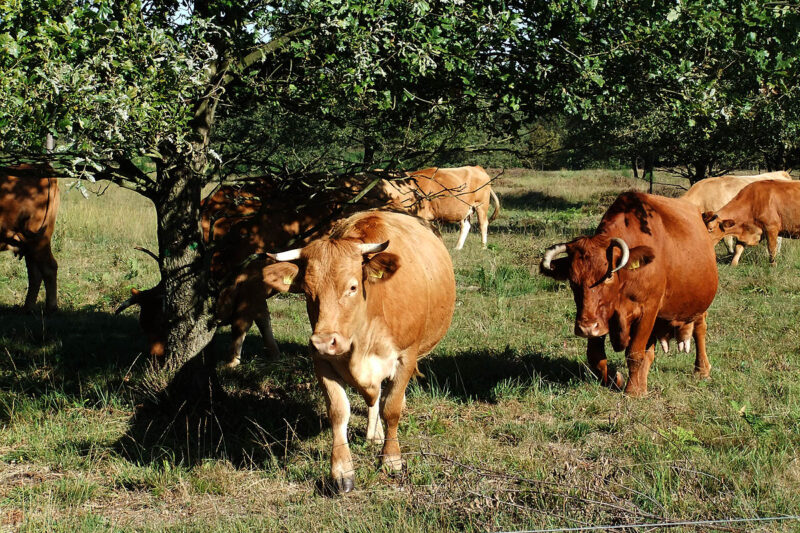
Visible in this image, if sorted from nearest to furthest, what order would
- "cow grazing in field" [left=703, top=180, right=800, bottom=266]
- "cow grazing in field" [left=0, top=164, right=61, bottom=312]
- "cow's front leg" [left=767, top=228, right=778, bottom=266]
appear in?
"cow grazing in field" [left=0, top=164, right=61, bottom=312] → "cow's front leg" [left=767, top=228, right=778, bottom=266] → "cow grazing in field" [left=703, top=180, right=800, bottom=266]

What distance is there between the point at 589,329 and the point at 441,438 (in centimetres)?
165

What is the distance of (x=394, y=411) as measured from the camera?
558 cm

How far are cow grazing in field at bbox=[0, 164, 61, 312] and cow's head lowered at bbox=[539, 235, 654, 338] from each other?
747 cm

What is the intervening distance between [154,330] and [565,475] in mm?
4823

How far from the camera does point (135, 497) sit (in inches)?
198

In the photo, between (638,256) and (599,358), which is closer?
(638,256)

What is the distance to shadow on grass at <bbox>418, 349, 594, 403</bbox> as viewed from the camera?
7055mm

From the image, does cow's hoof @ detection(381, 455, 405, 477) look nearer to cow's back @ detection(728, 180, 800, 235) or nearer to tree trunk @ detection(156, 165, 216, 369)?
tree trunk @ detection(156, 165, 216, 369)

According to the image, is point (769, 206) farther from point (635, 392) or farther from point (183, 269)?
point (183, 269)

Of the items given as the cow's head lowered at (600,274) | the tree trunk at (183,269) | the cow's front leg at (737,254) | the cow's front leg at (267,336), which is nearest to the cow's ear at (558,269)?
the cow's head lowered at (600,274)

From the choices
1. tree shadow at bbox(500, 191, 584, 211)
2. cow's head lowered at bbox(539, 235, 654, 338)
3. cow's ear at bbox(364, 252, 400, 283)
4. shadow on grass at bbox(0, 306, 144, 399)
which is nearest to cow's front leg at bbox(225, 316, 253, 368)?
shadow on grass at bbox(0, 306, 144, 399)

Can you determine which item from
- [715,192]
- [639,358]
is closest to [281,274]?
[639,358]

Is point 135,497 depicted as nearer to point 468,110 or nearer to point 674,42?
point 468,110

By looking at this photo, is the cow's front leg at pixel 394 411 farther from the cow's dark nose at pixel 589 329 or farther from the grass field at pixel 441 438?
the cow's dark nose at pixel 589 329
